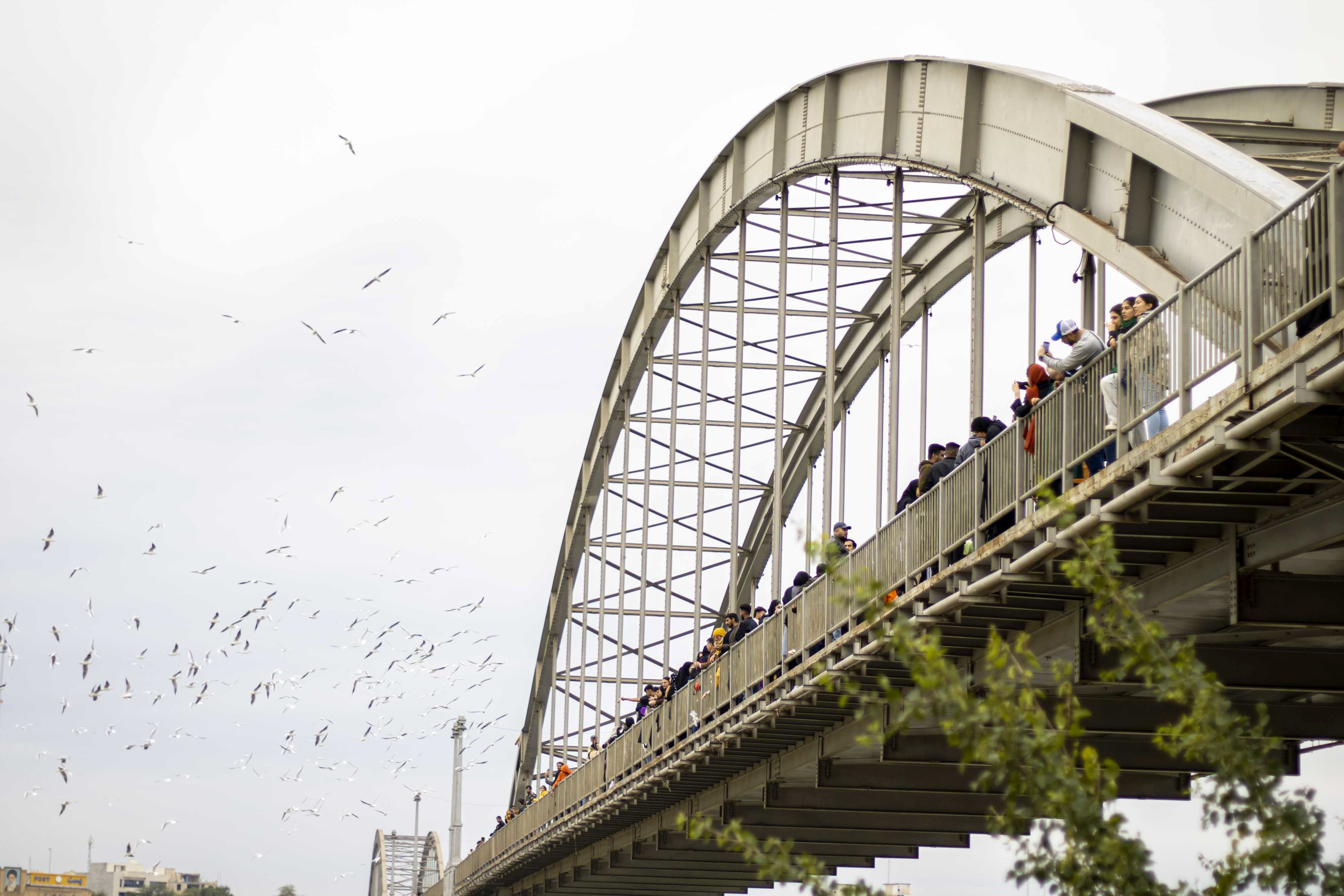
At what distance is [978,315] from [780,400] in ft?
27.2

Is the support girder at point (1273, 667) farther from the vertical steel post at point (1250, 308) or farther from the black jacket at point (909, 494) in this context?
the vertical steel post at point (1250, 308)

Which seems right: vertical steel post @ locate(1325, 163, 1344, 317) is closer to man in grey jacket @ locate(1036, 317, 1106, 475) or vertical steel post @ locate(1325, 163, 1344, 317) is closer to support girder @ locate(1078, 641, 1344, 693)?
man in grey jacket @ locate(1036, 317, 1106, 475)

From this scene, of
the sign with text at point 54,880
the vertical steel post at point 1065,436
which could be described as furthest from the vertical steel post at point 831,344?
the sign with text at point 54,880

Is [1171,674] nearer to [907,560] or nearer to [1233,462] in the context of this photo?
[1233,462]

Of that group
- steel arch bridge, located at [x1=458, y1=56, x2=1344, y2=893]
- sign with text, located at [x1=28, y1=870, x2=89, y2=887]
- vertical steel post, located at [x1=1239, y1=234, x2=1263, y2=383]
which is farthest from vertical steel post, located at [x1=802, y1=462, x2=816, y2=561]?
sign with text, located at [x1=28, y1=870, x2=89, y2=887]

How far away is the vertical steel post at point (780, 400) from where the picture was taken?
29109 millimetres

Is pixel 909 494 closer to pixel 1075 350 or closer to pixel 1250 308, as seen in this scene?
pixel 1075 350

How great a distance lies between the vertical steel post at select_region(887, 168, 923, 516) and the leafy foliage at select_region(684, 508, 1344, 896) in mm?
16351

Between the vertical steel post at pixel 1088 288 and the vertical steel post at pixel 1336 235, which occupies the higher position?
the vertical steel post at pixel 1088 288

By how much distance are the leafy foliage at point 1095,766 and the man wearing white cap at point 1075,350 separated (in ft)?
19.2

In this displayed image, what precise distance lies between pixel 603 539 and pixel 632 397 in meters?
6.96

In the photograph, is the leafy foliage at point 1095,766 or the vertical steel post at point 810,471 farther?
the vertical steel post at point 810,471

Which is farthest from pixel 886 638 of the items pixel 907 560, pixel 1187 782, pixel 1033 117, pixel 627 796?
pixel 627 796

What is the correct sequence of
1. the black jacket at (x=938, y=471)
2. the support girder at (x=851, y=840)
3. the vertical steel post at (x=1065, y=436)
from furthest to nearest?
the support girder at (x=851, y=840)
the black jacket at (x=938, y=471)
the vertical steel post at (x=1065, y=436)
